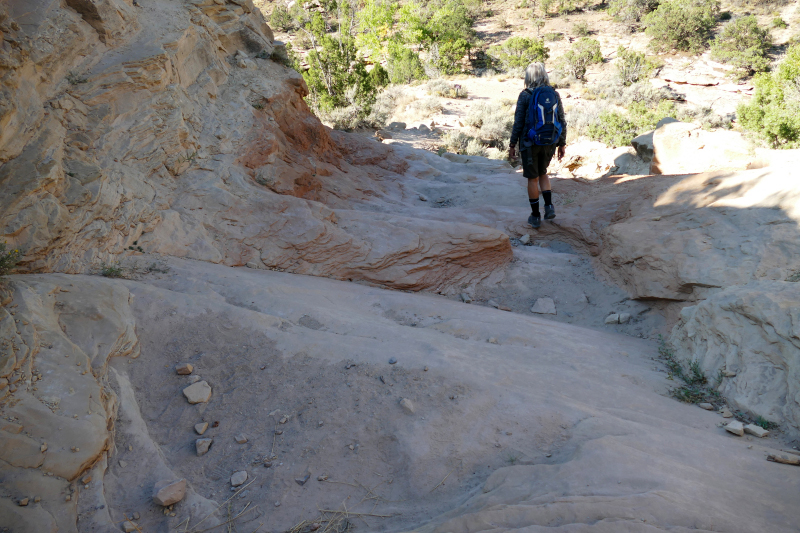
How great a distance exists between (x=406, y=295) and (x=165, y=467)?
2794 millimetres

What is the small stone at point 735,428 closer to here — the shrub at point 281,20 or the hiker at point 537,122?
the hiker at point 537,122

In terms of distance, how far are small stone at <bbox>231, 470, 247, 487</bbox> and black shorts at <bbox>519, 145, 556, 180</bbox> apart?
17.1ft

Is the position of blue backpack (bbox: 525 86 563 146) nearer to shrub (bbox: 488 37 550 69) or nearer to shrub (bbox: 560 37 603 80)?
shrub (bbox: 560 37 603 80)

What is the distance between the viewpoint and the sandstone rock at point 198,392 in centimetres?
266

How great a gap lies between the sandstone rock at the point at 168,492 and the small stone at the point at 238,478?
0.23m

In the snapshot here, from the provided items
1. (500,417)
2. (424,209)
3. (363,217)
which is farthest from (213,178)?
(500,417)

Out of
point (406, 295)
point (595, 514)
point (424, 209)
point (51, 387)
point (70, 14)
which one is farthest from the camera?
point (424, 209)

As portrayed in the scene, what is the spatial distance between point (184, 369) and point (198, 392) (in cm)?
20

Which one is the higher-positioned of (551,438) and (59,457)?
(59,457)

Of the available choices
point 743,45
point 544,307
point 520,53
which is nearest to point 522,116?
point 544,307

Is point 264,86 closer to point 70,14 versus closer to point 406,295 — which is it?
point 70,14

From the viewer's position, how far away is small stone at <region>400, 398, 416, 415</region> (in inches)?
104

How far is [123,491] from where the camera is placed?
206 centimetres

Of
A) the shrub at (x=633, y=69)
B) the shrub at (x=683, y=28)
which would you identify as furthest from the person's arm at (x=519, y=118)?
the shrub at (x=683, y=28)
